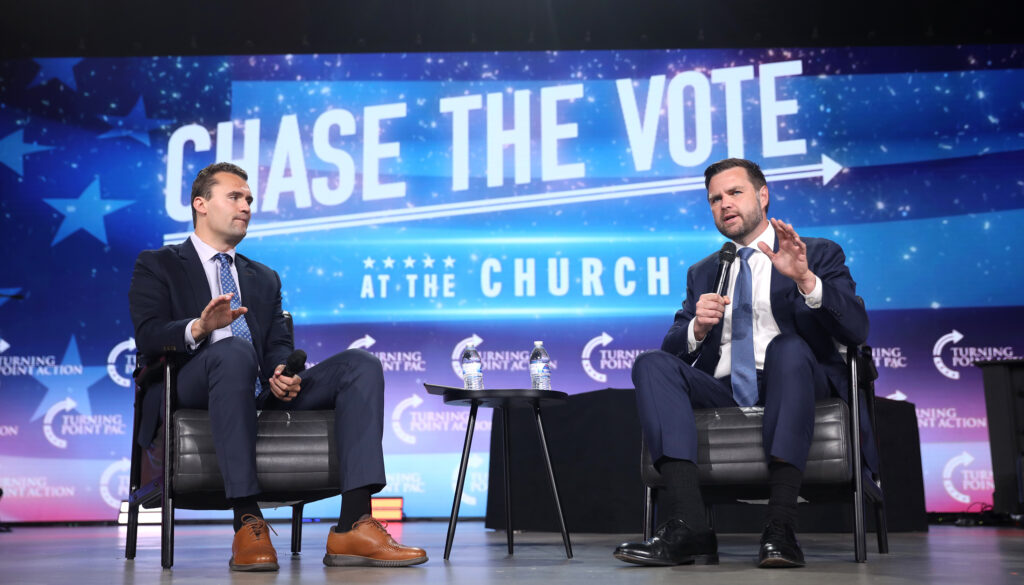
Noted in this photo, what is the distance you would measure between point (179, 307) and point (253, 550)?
2.42 feet

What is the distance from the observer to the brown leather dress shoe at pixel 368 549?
2186 mm

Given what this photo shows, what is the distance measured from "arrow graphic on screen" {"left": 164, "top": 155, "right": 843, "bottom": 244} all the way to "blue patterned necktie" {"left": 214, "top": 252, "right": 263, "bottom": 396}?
283 cm

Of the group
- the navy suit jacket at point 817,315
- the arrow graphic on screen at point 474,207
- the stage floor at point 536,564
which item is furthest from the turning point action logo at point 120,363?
the navy suit jacket at point 817,315

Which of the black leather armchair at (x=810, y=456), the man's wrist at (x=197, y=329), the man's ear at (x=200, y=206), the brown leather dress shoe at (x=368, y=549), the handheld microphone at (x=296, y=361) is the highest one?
the man's ear at (x=200, y=206)

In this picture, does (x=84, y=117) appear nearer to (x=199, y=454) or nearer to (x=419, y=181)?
(x=419, y=181)

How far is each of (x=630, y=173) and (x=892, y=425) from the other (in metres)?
2.23

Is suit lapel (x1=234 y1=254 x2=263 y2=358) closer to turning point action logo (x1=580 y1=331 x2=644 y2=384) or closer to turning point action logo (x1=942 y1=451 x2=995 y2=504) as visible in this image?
turning point action logo (x1=580 y1=331 x2=644 y2=384)

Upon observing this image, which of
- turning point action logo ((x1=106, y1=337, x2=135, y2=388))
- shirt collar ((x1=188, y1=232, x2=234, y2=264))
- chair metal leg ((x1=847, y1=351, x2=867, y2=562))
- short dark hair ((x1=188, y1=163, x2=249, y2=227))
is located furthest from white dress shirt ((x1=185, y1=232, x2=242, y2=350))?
turning point action logo ((x1=106, y1=337, x2=135, y2=388))

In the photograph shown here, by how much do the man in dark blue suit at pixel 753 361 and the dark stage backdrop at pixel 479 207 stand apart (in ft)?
8.93

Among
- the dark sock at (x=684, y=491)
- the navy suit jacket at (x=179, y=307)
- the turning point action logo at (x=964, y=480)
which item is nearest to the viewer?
the dark sock at (x=684, y=491)

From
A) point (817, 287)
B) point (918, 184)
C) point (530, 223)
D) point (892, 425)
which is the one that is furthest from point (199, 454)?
point (918, 184)

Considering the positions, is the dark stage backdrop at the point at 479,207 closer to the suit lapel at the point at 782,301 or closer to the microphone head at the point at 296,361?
the suit lapel at the point at 782,301

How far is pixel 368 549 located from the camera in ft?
7.17

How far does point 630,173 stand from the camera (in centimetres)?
546
